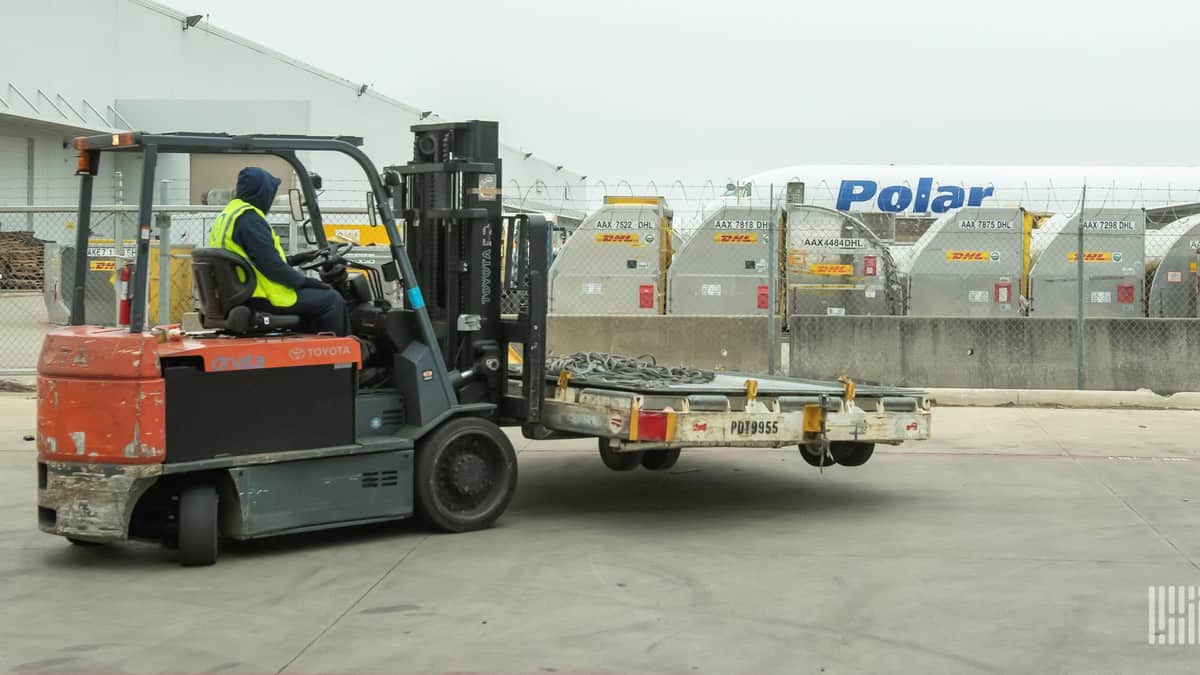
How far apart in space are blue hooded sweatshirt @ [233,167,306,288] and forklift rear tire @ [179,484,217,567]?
1.25m

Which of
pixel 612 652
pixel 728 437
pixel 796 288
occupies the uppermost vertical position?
pixel 796 288

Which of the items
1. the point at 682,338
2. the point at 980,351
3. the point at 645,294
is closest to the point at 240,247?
the point at 682,338

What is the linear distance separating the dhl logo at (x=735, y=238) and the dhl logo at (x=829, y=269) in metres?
0.97

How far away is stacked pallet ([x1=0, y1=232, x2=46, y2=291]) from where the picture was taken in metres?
34.2

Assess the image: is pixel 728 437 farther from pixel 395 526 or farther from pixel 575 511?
pixel 395 526

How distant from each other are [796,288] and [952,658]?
1388 centimetres

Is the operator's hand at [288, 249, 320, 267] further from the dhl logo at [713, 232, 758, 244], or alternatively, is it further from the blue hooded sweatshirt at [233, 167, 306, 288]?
the dhl logo at [713, 232, 758, 244]

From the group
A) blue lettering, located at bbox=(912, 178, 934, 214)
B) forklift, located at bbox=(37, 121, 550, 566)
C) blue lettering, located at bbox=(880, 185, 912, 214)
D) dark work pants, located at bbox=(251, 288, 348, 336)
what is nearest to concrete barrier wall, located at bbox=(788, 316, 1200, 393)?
forklift, located at bbox=(37, 121, 550, 566)

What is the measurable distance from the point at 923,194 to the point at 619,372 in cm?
3150

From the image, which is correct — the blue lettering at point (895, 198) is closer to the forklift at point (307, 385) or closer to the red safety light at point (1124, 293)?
the red safety light at point (1124, 293)

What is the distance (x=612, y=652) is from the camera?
562 cm

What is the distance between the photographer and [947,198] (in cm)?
3900

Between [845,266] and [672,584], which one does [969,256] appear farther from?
[672,584]

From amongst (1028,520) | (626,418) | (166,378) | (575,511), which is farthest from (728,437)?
(166,378)
